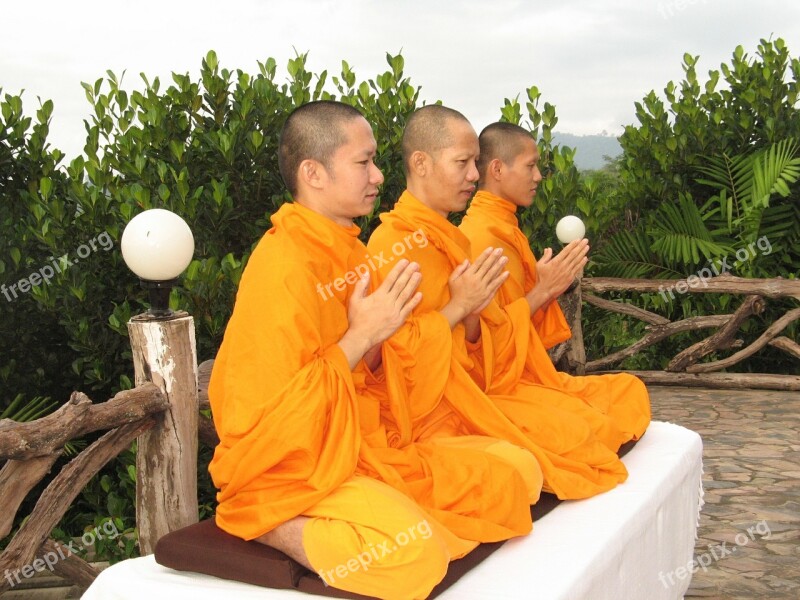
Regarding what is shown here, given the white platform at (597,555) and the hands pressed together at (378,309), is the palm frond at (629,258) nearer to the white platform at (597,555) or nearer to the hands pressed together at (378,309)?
the white platform at (597,555)

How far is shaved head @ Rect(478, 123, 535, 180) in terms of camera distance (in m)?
4.73

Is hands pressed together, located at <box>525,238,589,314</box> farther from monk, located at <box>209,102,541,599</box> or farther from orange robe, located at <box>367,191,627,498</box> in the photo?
monk, located at <box>209,102,541,599</box>

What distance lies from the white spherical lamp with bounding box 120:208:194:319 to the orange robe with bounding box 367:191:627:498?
2.57 ft

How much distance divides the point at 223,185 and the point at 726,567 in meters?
3.59

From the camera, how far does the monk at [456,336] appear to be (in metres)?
3.69

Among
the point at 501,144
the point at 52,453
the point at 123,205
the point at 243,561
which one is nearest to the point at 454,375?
the point at 243,561

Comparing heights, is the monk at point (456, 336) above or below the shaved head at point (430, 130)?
below

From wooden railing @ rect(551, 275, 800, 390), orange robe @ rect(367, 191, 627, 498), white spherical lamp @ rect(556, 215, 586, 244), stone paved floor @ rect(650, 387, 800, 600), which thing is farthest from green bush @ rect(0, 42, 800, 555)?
wooden railing @ rect(551, 275, 800, 390)

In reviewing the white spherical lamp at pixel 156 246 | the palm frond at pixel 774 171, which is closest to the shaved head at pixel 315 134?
the white spherical lamp at pixel 156 246

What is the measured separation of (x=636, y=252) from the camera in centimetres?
1064

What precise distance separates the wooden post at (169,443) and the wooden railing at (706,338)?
5.61 metres

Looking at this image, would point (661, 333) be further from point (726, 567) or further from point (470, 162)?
point (470, 162)

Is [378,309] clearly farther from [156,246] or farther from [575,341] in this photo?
[575,341]

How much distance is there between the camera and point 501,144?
4746 millimetres
